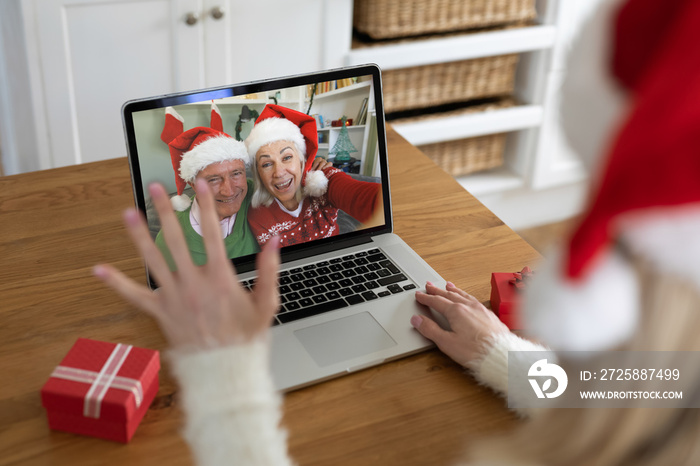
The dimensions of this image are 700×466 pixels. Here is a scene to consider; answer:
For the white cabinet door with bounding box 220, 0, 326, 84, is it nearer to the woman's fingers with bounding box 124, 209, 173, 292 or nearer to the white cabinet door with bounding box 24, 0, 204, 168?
the white cabinet door with bounding box 24, 0, 204, 168

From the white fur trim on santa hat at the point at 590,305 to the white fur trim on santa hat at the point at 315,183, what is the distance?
59 centimetres

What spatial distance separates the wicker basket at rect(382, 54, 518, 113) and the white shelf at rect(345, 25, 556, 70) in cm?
4

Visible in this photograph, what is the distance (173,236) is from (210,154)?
13.8 inches

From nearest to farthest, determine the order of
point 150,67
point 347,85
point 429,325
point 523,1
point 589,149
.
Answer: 1. point 589,149
2. point 429,325
3. point 347,85
4. point 150,67
5. point 523,1

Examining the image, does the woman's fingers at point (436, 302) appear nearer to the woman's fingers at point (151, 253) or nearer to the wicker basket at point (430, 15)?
the woman's fingers at point (151, 253)

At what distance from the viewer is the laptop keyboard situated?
0.92 meters

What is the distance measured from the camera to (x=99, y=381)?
72 cm

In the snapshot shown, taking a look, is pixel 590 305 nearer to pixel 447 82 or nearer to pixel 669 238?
pixel 669 238

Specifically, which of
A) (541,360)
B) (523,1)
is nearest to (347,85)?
(541,360)

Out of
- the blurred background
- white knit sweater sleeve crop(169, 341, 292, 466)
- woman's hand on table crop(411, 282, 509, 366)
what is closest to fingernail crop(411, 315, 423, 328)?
woman's hand on table crop(411, 282, 509, 366)

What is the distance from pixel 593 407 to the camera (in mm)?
480

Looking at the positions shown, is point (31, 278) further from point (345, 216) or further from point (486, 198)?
point (486, 198)

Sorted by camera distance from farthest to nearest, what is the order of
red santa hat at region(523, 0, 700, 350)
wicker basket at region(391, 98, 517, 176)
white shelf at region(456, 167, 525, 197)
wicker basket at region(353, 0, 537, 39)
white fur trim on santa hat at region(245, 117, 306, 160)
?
white shelf at region(456, 167, 525, 197)
wicker basket at region(391, 98, 517, 176)
wicker basket at region(353, 0, 537, 39)
white fur trim on santa hat at region(245, 117, 306, 160)
red santa hat at region(523, 0, 700, 350)

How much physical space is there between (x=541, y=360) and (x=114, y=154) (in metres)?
1.42
